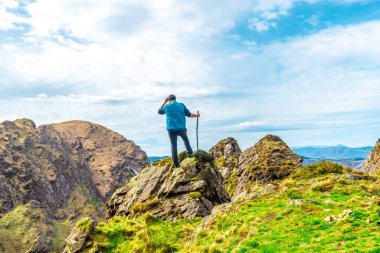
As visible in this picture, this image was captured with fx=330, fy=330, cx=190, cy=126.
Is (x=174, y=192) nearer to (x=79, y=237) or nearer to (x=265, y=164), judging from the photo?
(x=79, y=237)

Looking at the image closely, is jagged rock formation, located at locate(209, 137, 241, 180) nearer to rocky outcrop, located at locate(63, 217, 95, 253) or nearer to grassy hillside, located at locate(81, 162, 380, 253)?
grassy hillside, located at locate(81, 162, 380, 253)

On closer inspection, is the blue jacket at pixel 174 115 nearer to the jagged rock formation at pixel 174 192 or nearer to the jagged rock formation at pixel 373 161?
the jagged rock formation at pixel 174 192

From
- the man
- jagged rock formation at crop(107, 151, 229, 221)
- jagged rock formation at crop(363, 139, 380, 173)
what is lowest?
jagged rock formation at crop(363, 139, 380, 173)

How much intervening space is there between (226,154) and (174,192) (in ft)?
157

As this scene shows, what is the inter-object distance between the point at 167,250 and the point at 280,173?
32.6m

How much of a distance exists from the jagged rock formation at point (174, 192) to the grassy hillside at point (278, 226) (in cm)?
182

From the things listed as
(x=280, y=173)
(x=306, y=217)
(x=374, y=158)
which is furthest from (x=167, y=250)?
(x=374, y=158)

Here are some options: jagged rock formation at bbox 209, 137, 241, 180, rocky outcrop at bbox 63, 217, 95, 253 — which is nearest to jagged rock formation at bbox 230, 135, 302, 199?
jagged rock formation at bbox 209, 137, 241, 180

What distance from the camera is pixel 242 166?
58.4 meters

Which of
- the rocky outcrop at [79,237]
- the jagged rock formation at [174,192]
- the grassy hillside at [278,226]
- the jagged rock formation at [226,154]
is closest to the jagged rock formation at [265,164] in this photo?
the jagged rock formation at [226,154]

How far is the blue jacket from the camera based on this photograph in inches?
1045

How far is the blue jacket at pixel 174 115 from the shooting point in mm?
26531

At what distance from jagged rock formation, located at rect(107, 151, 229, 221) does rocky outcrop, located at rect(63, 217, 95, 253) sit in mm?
4496

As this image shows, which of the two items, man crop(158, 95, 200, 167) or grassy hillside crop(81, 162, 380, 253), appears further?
man crop(158, 95, 200, 167)
